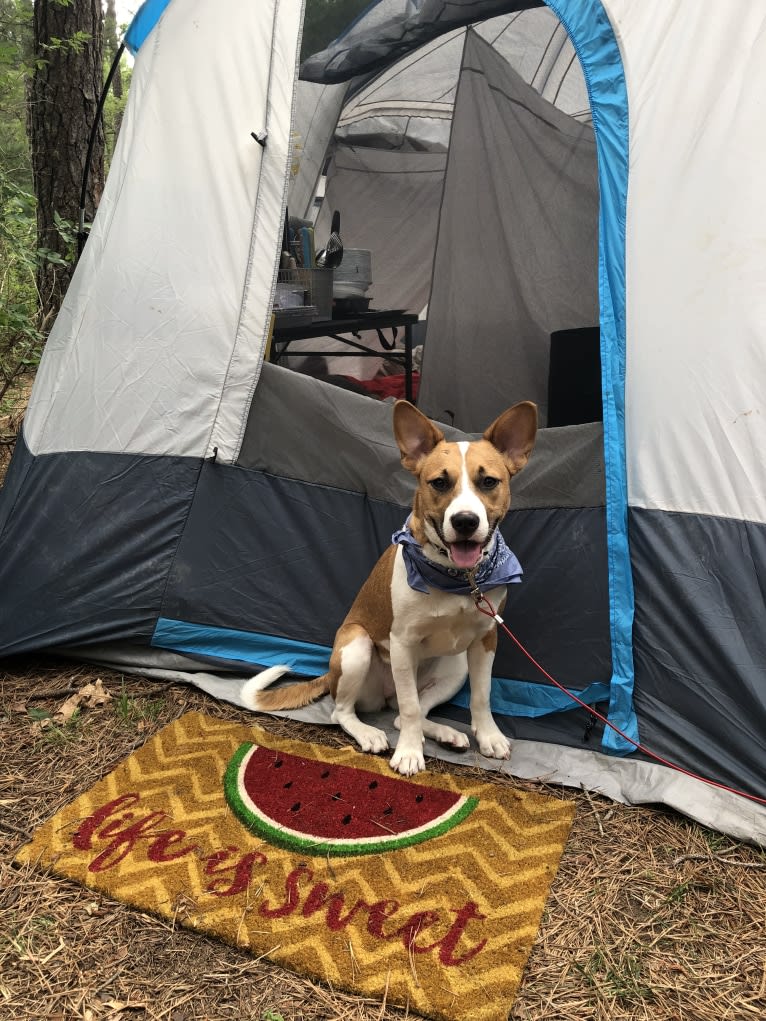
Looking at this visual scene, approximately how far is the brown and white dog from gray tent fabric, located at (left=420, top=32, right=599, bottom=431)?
1484mm

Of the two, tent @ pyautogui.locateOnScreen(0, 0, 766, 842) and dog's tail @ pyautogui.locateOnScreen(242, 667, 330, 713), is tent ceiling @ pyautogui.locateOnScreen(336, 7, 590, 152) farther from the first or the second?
dog's tail @ pyautogui.locateOnScreen(242, 667, 330, 713)

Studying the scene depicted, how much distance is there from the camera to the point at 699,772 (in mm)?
2402

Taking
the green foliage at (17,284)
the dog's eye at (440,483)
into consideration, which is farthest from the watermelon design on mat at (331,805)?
the green foliage at (17,284)

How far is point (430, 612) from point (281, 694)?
0.80 meters

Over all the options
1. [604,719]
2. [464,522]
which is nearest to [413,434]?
[464,522]

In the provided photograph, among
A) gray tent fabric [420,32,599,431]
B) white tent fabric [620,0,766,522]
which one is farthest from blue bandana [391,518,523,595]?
gray tent fabric [420,32,599,431]

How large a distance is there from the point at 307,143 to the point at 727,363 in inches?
106

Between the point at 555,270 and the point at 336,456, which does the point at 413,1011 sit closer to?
the point at 336,456

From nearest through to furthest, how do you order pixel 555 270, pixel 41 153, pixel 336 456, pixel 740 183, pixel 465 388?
pixel 740 183, pixel 336 456, pixel 555 270, pixel 465 388, pixel 41 153

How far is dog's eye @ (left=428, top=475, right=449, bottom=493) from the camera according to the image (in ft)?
7.80

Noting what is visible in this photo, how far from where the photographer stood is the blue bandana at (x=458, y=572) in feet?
8.18

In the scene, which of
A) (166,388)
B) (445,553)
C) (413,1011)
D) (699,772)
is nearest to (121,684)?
→ (166,388)

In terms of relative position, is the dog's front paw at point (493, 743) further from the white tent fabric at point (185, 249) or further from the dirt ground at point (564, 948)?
the white tent fabric at point (185, 249)

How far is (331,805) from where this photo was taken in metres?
2.44
